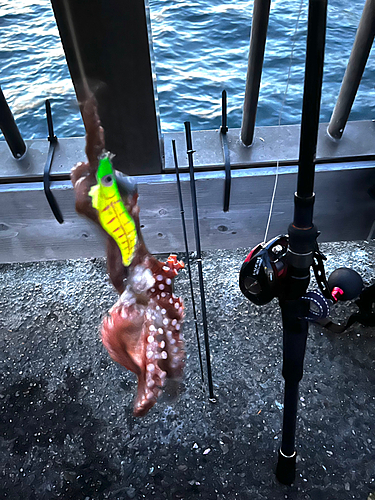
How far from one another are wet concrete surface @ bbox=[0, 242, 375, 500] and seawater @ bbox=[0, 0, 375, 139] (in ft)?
3.83

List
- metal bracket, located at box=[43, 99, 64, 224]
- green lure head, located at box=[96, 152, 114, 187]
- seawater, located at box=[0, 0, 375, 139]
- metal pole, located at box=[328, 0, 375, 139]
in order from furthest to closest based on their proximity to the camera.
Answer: seawater, located at box=[0, 0, 375, 139]
metal bracket, located at box=[43, 99, 64, 224]
metal pole, located at box=[328, 0, 375, 139]
green lure head, located at box=[96, 152, 114, 187]

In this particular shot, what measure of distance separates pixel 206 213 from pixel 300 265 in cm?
90

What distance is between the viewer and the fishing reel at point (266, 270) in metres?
1.25

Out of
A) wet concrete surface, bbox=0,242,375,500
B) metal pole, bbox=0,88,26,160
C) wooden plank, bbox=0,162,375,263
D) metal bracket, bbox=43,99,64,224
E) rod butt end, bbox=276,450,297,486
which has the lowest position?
wet concrete surface, bbox=0,242,375,500

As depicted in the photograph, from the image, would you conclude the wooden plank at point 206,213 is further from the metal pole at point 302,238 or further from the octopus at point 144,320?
the metal pole at point 302,238

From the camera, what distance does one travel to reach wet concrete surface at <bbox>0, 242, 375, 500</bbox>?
180 centimetres

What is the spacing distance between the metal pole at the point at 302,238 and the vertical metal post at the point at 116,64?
63cm

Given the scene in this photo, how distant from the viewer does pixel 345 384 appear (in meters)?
2.16

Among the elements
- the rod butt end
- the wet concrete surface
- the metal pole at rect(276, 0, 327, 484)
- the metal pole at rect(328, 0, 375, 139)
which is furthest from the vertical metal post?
the rod butt end

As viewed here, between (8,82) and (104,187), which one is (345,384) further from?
(8,82)

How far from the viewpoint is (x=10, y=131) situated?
1.75 metres

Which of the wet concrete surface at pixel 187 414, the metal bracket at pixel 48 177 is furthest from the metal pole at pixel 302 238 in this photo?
the metal bracket at pixel 48 177

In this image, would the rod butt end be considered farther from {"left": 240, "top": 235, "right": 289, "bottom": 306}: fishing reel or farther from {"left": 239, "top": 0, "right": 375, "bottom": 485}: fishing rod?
{"left": 240, "top": 235, "right": 289, "bottom": 306}: fishing reel

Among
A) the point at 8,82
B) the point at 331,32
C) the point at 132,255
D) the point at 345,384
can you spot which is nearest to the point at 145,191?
the point at 132,255
